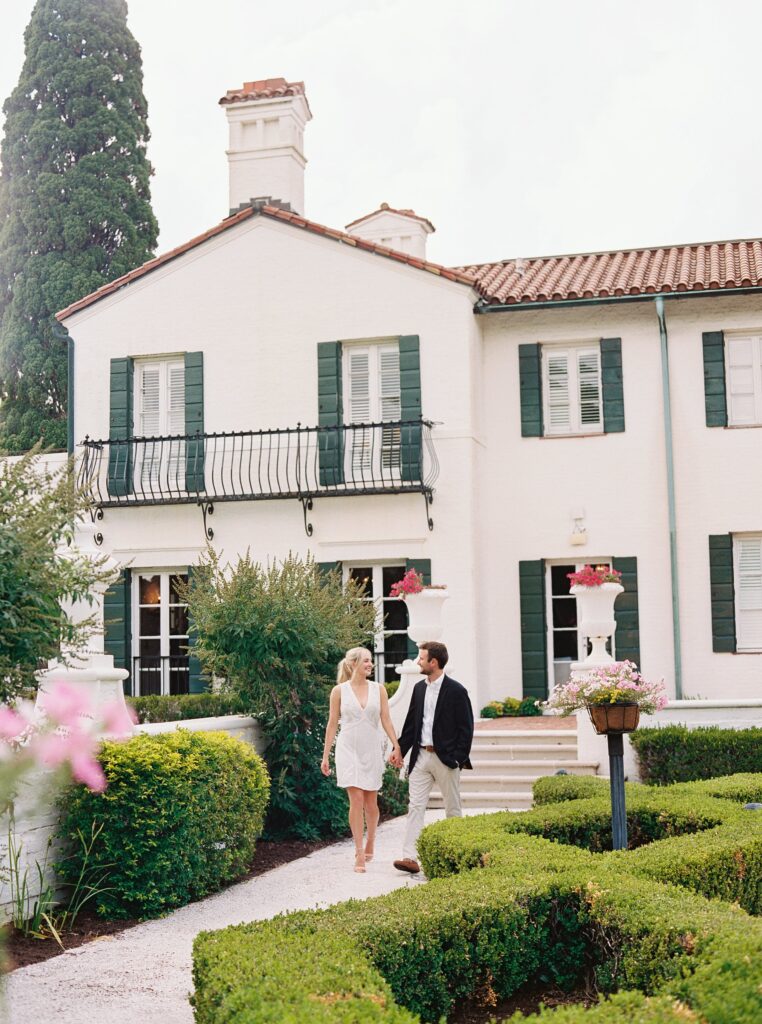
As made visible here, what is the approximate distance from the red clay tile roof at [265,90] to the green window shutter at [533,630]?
789 cm

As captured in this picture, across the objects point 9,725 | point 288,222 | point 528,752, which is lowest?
point 528,752

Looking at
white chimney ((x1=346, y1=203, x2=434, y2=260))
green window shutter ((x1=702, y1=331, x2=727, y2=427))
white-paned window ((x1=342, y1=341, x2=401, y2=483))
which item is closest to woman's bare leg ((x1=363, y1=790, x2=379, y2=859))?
white-paned window ((x1=342, y1=341, x2=401, y2=483))

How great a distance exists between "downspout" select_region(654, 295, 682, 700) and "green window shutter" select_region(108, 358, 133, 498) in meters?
7.45

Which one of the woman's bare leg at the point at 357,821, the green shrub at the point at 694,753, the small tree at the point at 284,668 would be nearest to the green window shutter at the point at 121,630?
the small tree at the point at 284,668

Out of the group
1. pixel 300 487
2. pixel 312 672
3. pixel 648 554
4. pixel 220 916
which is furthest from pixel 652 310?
pixel 220 916

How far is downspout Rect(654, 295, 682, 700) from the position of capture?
16.4m

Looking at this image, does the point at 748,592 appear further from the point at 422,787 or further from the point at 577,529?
the point at 422,787

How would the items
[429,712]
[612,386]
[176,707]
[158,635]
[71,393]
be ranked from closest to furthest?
[429,712] < [176,707] < [612,386] < [158,635] < [71,393]

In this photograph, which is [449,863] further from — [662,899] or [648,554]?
[648,554]

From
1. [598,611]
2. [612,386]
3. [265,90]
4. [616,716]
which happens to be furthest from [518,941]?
[265,90]

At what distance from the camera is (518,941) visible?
599cm

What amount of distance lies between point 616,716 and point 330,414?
9.85m

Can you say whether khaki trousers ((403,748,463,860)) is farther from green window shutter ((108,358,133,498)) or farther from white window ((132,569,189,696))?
green window shutter ((108,358,133,498))

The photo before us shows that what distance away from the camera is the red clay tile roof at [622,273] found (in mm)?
16812
